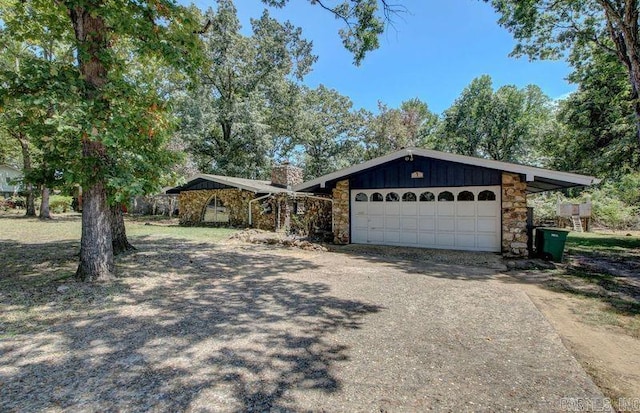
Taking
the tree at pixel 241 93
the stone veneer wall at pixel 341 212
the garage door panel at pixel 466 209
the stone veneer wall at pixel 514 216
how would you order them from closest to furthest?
the stone veneer wall at pixel 514 216, the garage door panel at pixel 466 209, the stone veneer wall at pixel 341 212, the tree at pixel 241 93

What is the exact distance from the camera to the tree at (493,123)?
2589 centimetres

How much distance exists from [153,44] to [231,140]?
61.3 feet

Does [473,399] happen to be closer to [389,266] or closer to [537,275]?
[389,266]

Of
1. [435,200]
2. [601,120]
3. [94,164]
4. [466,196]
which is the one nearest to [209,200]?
[435,200]

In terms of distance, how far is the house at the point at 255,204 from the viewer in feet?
50.8

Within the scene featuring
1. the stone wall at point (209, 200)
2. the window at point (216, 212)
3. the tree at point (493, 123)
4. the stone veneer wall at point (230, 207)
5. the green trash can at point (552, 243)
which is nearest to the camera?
the green trash can at point (552, 243)

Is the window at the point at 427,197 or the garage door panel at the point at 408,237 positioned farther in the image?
the garage door panel at the point at 408,237

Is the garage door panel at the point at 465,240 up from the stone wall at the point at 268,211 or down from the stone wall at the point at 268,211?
down

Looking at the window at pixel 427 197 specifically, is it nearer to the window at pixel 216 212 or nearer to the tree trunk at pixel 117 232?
the tree trunk at pixel 117 232

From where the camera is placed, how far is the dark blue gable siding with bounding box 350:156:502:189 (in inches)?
389

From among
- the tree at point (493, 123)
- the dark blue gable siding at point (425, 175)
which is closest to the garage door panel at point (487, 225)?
the dark blue gable siding at point (425, 175)

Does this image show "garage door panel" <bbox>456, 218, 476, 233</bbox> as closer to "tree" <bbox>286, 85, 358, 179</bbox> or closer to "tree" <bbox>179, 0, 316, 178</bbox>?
"tree" <bbox>179, 0, 316, 178</bbox>

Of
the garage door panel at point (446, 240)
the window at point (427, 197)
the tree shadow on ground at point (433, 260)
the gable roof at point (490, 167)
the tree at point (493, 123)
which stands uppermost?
the tree at point (493, 123)

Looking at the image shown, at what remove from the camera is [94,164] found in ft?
17.5
